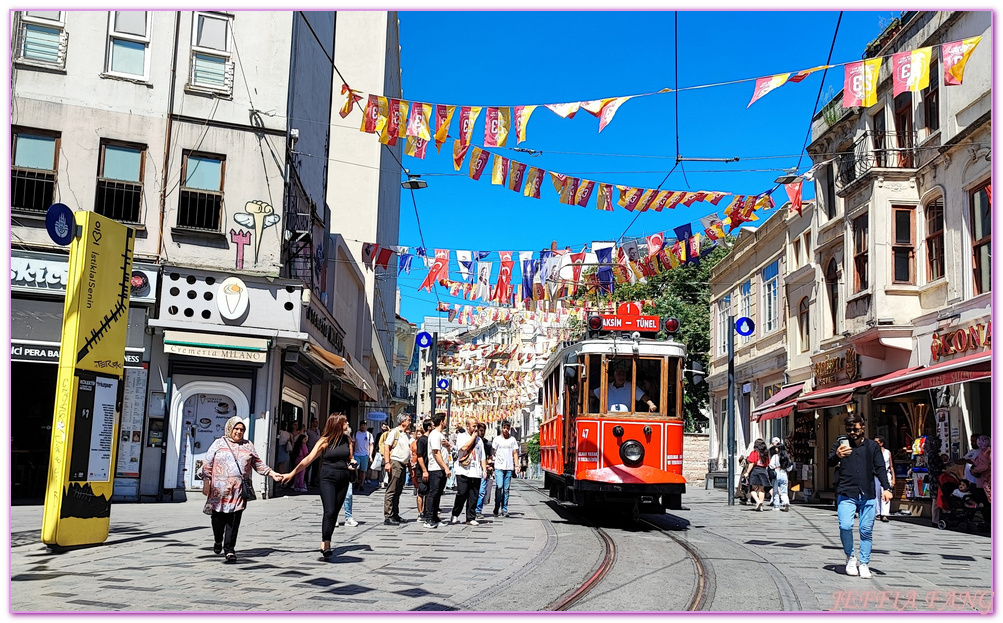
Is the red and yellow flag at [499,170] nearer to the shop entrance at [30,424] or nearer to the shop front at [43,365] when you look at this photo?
the shop front at [43,365]

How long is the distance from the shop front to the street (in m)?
3.23

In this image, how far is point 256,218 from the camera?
20078 millimetres

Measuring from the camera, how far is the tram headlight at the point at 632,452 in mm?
14961

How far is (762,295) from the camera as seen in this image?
31.9 meters

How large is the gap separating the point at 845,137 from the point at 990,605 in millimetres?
18537

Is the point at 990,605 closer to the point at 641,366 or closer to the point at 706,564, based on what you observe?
the point at 706,564

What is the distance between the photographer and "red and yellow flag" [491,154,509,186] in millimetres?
16625

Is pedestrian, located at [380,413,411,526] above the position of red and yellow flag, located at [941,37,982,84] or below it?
below

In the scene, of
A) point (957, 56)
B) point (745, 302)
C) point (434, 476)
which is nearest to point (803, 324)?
point (745, 302)

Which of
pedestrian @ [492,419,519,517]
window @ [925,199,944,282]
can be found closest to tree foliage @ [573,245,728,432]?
window @ [925,199,944,282]

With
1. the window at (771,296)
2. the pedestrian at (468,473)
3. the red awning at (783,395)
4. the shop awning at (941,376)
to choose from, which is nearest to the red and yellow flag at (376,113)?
the pedestrian at (468,473)

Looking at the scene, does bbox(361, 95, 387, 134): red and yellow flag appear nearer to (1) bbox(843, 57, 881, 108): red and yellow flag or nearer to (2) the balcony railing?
(1) bbox(843, 57, 881, 108): red and yellow flag

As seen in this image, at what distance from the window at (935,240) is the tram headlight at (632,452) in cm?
943

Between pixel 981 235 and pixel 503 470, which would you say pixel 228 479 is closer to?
pixel 503 470
